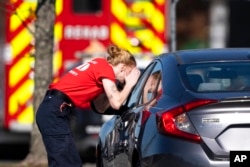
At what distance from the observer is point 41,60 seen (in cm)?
1124

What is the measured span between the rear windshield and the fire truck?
203 inches

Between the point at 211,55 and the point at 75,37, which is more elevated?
the point at 211,55

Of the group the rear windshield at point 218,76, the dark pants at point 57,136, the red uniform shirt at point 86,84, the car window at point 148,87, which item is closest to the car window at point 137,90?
the car window at point 148,87

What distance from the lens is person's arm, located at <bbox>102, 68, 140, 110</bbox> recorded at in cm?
785

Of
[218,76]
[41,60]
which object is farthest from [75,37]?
[218,76]

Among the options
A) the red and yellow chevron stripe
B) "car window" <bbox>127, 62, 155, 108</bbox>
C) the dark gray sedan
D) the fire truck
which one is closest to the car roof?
the dark gray sedan

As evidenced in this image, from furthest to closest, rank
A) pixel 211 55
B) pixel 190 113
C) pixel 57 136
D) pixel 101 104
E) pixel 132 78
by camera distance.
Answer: pixel 101 104
pixel 132 78
pixel 57 136
pixel 211 55
pixel 190 113

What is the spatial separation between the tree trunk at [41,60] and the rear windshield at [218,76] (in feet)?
13.3

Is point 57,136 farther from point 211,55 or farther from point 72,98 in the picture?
point 211,55

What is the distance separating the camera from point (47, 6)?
1109 cm

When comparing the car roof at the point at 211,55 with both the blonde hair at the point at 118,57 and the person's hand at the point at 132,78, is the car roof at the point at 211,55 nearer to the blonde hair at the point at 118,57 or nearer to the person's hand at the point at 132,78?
the blonde hair at the point at 118,57

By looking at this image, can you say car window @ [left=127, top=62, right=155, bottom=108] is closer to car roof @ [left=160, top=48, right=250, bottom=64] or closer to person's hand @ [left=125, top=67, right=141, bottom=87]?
person's hand @ [left=125, top=67, right=141, bottom=87]

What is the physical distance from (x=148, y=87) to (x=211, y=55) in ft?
1.79

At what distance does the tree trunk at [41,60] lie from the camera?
437 inches
